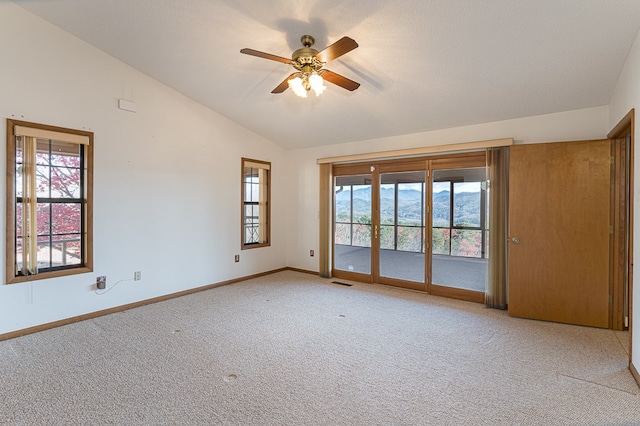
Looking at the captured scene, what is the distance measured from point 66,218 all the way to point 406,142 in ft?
15.3

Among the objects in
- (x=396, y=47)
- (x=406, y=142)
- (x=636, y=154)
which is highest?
(x=396, y=47)

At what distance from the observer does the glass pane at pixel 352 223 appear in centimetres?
562

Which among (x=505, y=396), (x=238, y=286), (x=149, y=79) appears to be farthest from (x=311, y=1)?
(x=238, y=286)

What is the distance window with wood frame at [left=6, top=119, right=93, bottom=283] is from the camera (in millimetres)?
3246

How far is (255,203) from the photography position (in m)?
5.92

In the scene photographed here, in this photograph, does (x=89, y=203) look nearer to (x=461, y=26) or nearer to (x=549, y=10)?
(x=461, y=26)

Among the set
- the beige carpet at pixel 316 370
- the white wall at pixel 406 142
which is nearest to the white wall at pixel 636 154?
the beige carpet at pixel 316 370

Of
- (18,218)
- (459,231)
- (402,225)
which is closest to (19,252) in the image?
(18,218)

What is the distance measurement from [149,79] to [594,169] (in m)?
5.58

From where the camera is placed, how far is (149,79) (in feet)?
14.0

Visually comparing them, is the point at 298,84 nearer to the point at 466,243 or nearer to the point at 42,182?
the point at 42,182

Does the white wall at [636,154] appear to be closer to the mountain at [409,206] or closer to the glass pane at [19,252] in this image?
the mountain at [409,206]

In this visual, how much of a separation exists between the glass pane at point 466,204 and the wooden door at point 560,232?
2.07 ft

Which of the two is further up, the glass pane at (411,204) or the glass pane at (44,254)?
the glass pane at (411,204)
